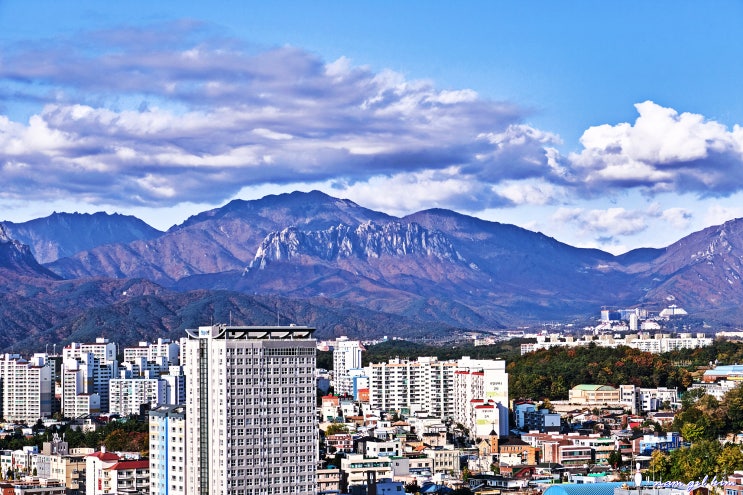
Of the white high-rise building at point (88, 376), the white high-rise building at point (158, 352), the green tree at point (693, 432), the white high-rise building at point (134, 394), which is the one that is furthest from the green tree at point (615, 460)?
the white high-rise building at point (158, 352)

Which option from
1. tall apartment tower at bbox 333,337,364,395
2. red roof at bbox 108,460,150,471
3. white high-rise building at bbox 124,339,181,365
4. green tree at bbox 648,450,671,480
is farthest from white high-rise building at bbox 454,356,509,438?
white high-rise building at bbox 124,339,181,365

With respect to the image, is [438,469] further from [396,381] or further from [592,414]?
[396,381]

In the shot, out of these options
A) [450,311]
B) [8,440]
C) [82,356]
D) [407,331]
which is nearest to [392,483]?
[8,440]

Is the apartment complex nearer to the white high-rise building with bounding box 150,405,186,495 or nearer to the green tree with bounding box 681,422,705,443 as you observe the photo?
the green tree with bounding box 681,422,705,443

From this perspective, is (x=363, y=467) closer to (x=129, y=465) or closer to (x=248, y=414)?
(x=129, y=465)

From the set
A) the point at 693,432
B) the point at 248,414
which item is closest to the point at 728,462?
the point at 693,432

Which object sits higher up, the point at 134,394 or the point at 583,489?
the point at 134,394
